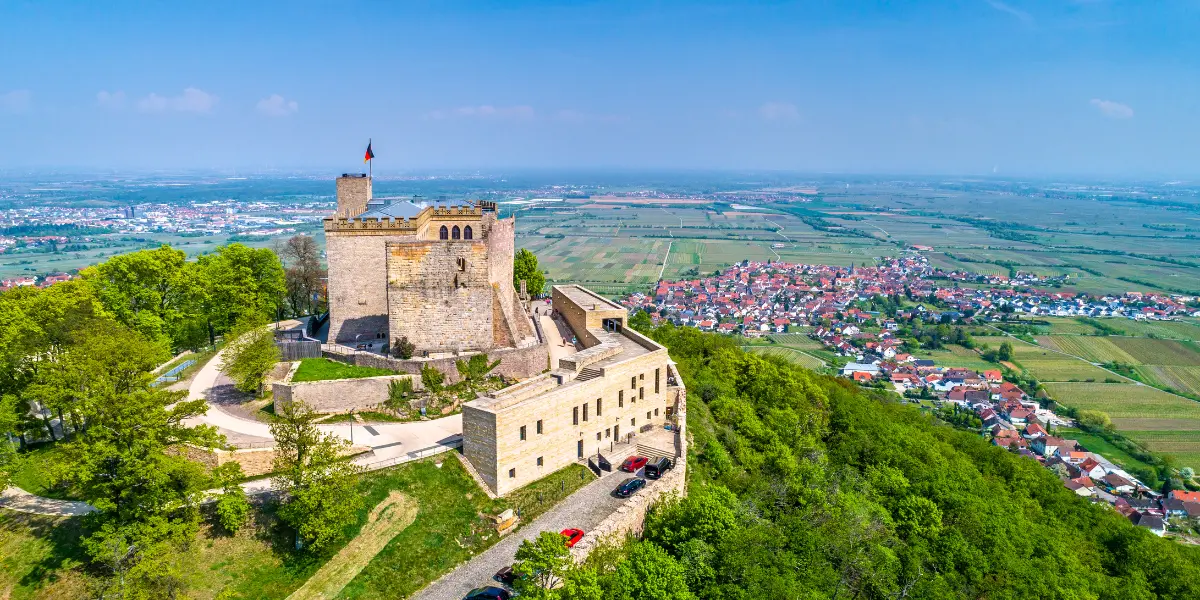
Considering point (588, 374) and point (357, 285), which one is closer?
point (588, 374)

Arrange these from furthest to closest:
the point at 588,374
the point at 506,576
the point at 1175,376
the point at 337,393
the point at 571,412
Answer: the point at 1175,376
the point at 337,393
the point at 588,374
the point at 571,412
the point at 506,576

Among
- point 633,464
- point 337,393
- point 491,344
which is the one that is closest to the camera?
point 633,464

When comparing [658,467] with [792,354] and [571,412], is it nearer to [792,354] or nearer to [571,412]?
[571,412]

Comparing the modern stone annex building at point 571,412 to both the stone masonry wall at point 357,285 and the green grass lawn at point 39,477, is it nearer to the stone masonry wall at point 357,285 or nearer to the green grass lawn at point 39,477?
the stone masonry wall at point 357,285

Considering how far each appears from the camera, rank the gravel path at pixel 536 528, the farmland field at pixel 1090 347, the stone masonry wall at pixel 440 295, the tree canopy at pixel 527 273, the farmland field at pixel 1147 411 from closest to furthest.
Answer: the gravel path at pixel 536 528 → the stone masonry wall at pixel 440 295 → the tree canopy at pixel 527 273 → the farmland field at pixel 1147 411 → the farmland field at pixel 1090 347

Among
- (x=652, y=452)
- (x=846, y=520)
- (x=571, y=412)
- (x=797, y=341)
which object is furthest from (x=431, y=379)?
(x=797, y=341)

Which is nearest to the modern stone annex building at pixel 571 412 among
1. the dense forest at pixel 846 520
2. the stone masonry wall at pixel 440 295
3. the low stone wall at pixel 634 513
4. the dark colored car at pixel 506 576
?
the low stone wall at pixel 634 513

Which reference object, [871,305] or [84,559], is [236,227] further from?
[84,559]
